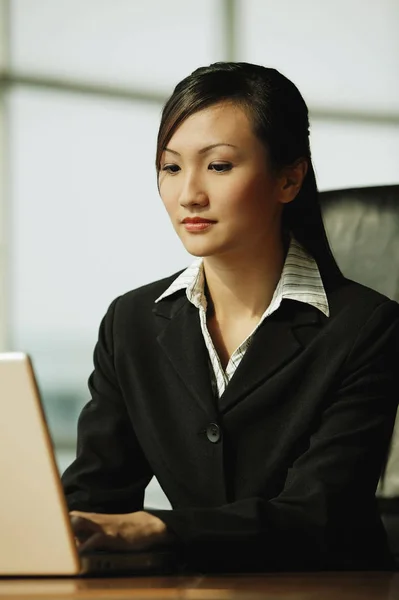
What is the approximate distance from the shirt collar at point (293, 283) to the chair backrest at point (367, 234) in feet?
0.38

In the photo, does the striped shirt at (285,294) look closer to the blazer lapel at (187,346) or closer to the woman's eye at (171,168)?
the blazer lapel at (187,346)

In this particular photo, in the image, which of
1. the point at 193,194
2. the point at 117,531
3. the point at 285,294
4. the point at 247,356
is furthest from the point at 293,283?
the point at 117,531

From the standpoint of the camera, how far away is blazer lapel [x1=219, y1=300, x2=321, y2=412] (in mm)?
1620

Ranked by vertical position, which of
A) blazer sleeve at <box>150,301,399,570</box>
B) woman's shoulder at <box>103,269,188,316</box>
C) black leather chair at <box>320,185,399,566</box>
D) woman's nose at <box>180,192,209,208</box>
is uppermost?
woman's nose at <box>180,192,209,208</box>

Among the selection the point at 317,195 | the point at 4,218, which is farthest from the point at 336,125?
the point at 317,195

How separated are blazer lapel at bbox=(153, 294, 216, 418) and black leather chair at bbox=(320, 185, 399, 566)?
0.30m

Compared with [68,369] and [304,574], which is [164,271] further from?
[304,574]

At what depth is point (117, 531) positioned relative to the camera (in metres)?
1.17

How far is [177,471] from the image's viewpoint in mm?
1668

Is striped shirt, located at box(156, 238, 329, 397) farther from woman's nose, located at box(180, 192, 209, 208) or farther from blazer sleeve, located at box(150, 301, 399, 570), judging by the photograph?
woman's nose, located at box(180, 192, 209, 208)

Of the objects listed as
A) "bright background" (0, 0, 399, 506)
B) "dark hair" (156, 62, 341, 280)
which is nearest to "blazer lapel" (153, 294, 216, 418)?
"dark hair" (156, 62, 341, 280)

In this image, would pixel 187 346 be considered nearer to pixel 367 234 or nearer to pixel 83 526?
pixel 367 234

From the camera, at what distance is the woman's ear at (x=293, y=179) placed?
5.49 feet

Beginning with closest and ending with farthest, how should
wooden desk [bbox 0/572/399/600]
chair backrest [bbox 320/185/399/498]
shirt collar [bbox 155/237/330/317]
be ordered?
wooden desk [bbox 0/572/399/600] → shirt collar [bbox 155/237/330/317] → chair backrest [bbox 320/185/399/498]
